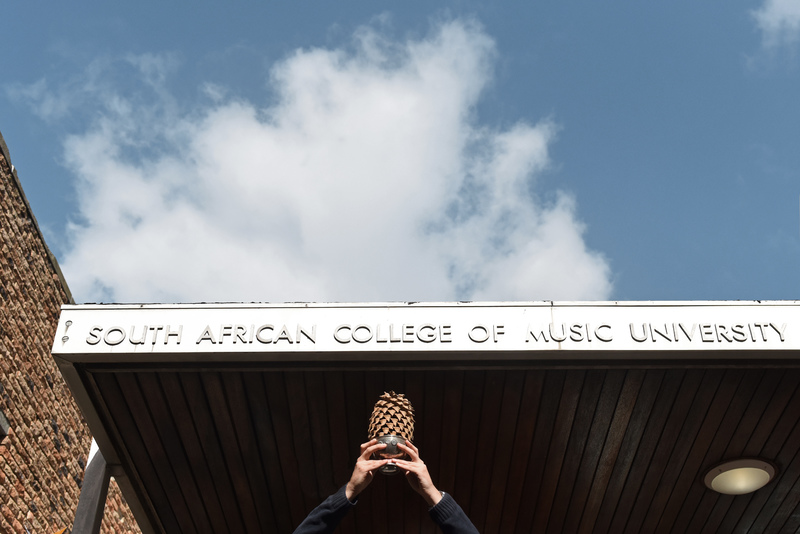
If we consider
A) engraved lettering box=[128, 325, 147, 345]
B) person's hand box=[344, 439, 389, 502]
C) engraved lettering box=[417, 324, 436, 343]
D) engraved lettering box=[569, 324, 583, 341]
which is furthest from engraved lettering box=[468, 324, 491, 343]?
engraved lettering box=[128, 325, 147, 345]

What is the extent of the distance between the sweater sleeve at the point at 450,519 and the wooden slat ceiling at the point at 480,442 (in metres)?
1.46

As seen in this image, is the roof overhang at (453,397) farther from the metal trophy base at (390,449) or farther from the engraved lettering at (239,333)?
the metal trophy base at (390,449)

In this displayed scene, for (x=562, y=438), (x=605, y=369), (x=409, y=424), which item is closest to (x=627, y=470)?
(x=562, y=438)

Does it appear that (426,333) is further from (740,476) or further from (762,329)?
(740,476)

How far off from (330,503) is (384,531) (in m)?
2.69

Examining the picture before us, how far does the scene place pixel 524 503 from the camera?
4977mm

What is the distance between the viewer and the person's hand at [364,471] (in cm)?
274

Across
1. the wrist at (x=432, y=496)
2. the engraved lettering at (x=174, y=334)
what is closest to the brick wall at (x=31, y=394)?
the engraved lettering at (x=174, y=334)

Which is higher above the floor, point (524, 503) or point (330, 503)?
point (524, 503)

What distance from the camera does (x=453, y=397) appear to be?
167 inches

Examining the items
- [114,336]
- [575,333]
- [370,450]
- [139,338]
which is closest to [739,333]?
[575,333]

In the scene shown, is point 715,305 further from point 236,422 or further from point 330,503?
point 236,422

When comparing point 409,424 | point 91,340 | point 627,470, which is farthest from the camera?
point 627,470

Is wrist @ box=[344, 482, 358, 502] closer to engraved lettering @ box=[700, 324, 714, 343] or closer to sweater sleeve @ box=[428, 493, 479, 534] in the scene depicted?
sweater sleeve @ box=[428, 493, 479, 534]
